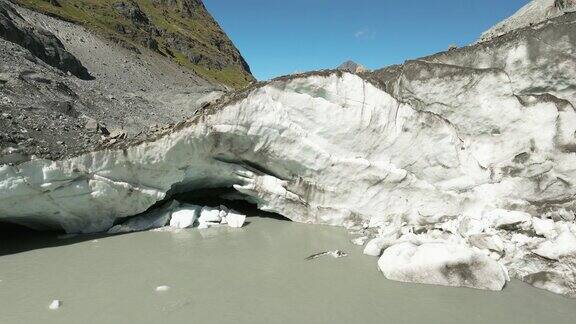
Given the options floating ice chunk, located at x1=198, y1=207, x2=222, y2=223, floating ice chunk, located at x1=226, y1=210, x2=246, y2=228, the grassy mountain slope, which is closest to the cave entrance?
floating ice chunk, located at x1=226, y1=210, x2=246, y2=228

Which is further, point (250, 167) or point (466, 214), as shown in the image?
point (250, 167)

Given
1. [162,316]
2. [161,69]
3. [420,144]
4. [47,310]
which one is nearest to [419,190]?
[420,144]

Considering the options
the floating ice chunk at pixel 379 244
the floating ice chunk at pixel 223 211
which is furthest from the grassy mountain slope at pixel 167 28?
the floating ice chunk at pixel 379 244

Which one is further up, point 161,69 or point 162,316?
point 161,69

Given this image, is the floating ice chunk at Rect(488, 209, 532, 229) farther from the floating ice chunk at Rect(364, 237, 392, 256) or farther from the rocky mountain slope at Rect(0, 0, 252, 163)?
the rocky mountain slope at Rect(0, 0, 252, 163)

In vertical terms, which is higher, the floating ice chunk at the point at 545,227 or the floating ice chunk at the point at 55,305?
the floating ice chunk at the point at 545,227

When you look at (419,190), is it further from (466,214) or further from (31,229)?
(31,229)

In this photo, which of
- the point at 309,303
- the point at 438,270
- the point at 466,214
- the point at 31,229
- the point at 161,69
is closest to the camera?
the point at 309,303

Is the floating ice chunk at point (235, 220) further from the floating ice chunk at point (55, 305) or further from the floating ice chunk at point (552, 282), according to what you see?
the floating ice chunk at point (552, 282)
